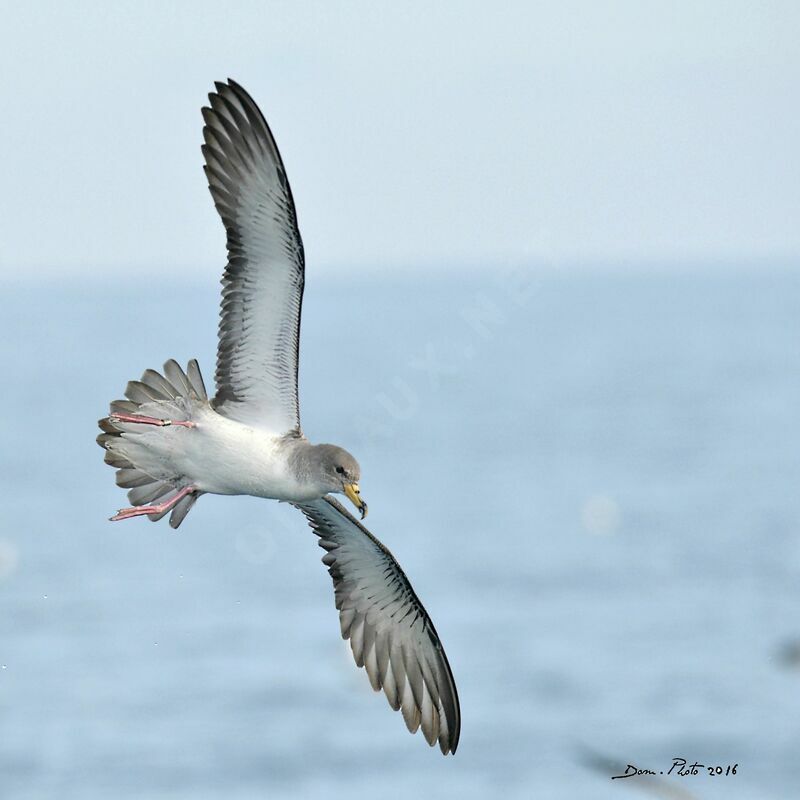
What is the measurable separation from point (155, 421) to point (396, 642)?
8.63 ft

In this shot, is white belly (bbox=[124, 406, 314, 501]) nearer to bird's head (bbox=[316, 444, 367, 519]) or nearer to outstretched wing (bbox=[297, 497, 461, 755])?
bird's head (bbox=[316, 444, 367, 519])

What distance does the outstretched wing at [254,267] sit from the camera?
10.6m

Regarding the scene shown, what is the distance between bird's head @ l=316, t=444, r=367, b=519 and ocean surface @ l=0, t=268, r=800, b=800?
30.9ft

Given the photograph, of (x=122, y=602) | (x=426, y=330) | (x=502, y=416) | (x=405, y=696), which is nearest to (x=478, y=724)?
(x=122, y=602)

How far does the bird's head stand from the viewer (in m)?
10.4

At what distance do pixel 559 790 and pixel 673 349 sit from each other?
15434cm

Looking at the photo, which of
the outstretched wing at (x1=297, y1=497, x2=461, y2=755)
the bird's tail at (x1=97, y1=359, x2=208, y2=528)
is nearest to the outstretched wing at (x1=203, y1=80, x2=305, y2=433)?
the bird's tail at (x1=97, y1=359, x2=208, y2=528)

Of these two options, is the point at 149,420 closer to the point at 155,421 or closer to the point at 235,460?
the point at 155,421

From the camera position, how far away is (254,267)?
10.8m

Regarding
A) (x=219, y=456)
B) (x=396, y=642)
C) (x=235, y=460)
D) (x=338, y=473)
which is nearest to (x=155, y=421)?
(x=219, y=456)

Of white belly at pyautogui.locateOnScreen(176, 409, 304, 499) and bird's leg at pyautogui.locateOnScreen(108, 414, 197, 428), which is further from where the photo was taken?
bird's leg at pyautogui.locateOnScreen(108, 414, 197, 428)

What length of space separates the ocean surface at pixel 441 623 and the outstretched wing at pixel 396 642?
7.05m
